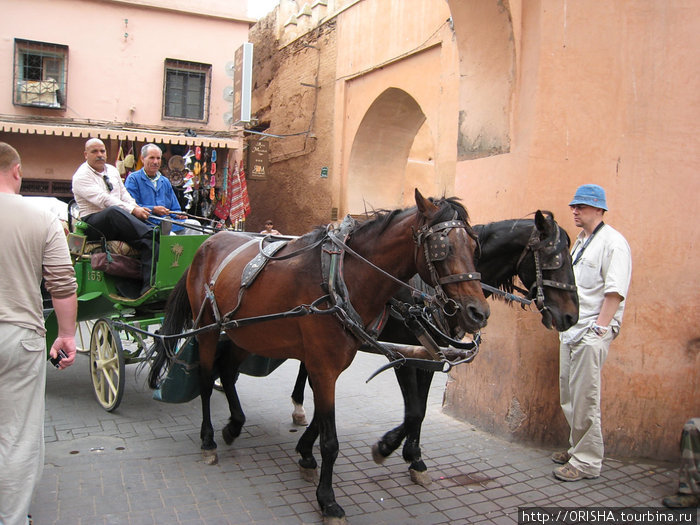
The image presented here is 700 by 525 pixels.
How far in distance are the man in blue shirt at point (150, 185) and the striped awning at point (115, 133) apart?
24.5ft

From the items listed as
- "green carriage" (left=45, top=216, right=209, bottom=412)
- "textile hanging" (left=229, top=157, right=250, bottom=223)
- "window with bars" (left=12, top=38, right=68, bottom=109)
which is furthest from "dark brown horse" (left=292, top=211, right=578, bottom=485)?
"window with bars" (left=12, top=38, right=68, bottom=109)

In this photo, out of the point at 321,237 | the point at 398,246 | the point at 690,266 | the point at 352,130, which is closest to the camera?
the point at 398,246

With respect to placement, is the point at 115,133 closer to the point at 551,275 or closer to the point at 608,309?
the point at 551,275

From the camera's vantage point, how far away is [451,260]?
114 inches

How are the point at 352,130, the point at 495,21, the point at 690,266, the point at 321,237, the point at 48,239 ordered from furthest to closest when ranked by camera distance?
the point at 352,130, the point at 495,21, the point at 690,266, the point at 321,237, the point at 48,239

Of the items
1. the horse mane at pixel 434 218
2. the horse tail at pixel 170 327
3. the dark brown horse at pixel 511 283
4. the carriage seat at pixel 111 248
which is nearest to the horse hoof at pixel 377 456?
the dark brown horse at pixel 511 283

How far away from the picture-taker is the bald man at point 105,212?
4801mm

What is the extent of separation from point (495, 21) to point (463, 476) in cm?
375

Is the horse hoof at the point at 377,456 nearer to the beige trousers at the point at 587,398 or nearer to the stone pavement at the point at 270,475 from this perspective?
the stone pavement at the point at 270,475

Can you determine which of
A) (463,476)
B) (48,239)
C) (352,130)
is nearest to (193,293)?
(48,239)

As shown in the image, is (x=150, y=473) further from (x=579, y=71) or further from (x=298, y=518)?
(x=579, y=71)

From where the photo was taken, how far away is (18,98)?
1236cm

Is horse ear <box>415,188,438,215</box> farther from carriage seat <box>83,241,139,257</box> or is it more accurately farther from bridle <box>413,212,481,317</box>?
carriage seat <box>83,241,139,257</box>

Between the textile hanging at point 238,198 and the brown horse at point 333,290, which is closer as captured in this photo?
the brown horse at point 333,290
